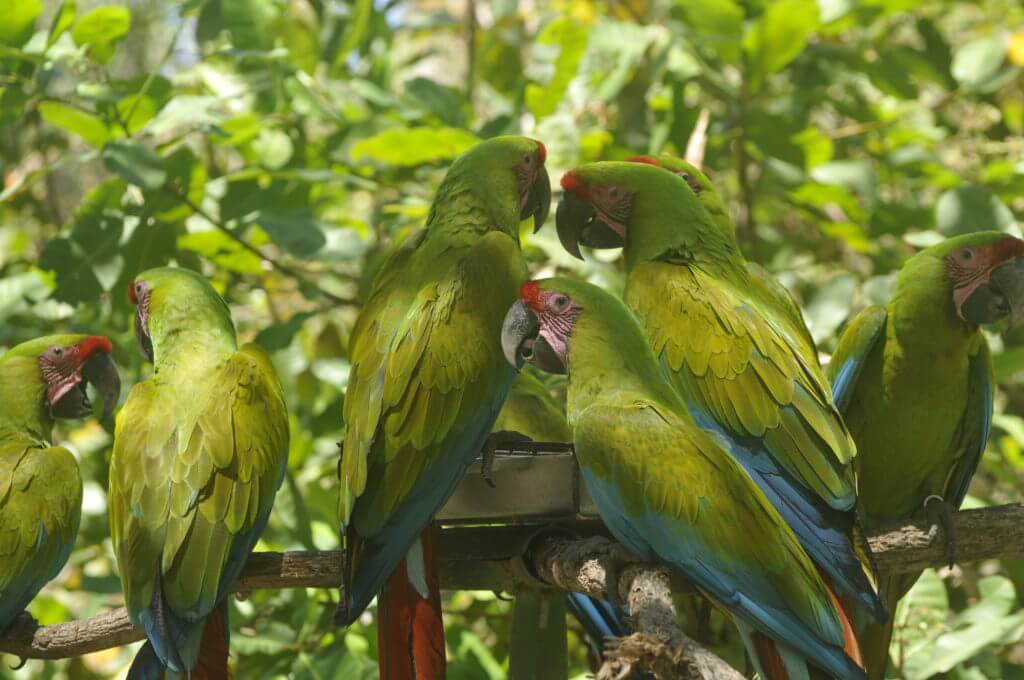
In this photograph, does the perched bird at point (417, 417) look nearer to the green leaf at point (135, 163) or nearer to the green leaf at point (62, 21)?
the green leaf at point (135, 163)

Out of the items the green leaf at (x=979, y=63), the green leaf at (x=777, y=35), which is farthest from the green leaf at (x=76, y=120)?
the green leaf at (x=979, y=63)

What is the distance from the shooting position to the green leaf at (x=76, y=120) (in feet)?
7.39

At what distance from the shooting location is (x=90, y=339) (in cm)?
183

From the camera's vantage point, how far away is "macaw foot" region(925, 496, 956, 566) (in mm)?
1695

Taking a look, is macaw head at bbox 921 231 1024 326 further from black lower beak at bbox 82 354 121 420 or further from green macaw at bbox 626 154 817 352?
black lower beak at bbox 82 354 121 420

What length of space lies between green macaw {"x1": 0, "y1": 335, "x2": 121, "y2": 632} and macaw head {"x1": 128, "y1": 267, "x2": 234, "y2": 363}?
0.10 m

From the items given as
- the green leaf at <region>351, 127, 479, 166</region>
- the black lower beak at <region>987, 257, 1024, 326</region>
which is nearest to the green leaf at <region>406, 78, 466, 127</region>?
the green leaf at <region>351, 127, 479, 166</region>

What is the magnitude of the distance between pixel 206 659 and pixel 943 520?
1.19m

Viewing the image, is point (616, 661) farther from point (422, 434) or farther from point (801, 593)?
point (422, 434)

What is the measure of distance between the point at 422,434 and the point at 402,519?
4.6 inches

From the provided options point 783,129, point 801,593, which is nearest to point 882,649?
point 801,593

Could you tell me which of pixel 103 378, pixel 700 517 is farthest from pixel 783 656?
pixel 103 378

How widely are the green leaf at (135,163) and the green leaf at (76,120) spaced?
116 mm

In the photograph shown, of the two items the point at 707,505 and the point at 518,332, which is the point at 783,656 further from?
the point at 518,332
